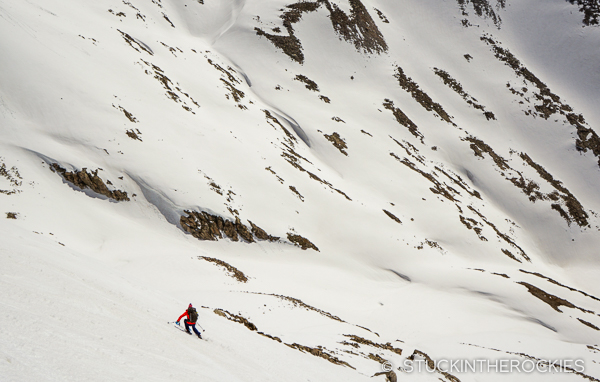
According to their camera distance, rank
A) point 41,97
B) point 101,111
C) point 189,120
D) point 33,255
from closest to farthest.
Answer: point 33,255
point 41,97
point 101,111
point 189,120

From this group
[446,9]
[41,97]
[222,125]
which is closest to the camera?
[41,97]

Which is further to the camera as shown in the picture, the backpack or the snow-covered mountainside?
the snow-covered mountainside

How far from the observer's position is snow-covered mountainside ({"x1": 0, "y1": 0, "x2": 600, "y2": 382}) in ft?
32.2

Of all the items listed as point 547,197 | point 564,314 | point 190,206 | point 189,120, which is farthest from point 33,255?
point 547,197

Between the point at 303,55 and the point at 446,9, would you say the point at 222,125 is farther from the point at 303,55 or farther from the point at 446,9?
the point at 446,9

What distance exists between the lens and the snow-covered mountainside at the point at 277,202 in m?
9.80

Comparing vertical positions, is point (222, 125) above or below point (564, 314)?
above

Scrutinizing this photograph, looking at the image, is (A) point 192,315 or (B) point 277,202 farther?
(B) point 277,202

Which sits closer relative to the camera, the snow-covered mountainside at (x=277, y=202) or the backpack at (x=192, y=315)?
the backpack at (x=192, y=315)

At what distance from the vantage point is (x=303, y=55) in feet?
220

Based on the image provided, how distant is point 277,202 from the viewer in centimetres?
3231

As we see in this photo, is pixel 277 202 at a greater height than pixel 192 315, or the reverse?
pixel 277 202

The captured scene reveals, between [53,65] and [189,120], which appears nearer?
[53,65]

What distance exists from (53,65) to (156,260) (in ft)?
64.1
